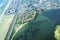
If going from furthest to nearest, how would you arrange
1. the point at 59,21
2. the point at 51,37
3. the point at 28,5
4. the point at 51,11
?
the point at 28,5
the point at 51,11
the point at 59,21
the point at 51,37

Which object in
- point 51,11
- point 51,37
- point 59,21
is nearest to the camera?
point 51,37

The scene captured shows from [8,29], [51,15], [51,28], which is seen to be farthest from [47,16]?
[8,29]

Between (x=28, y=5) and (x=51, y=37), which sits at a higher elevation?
(x=28, y=5)

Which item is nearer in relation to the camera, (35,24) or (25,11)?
(35,24)

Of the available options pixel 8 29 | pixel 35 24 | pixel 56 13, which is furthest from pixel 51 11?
pixel 8 29

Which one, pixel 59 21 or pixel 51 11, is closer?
pixel 59 21

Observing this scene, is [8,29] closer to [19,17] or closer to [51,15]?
[19,17]

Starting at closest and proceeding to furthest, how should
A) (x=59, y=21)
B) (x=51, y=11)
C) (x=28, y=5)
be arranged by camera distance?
(x=59, y=21) < (x=51, y=11) < (x=28, y=5)

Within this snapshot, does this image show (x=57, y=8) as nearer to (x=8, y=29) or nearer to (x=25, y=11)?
(x=25, y=11)

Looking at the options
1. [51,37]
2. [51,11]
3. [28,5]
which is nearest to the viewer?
[51,37]
